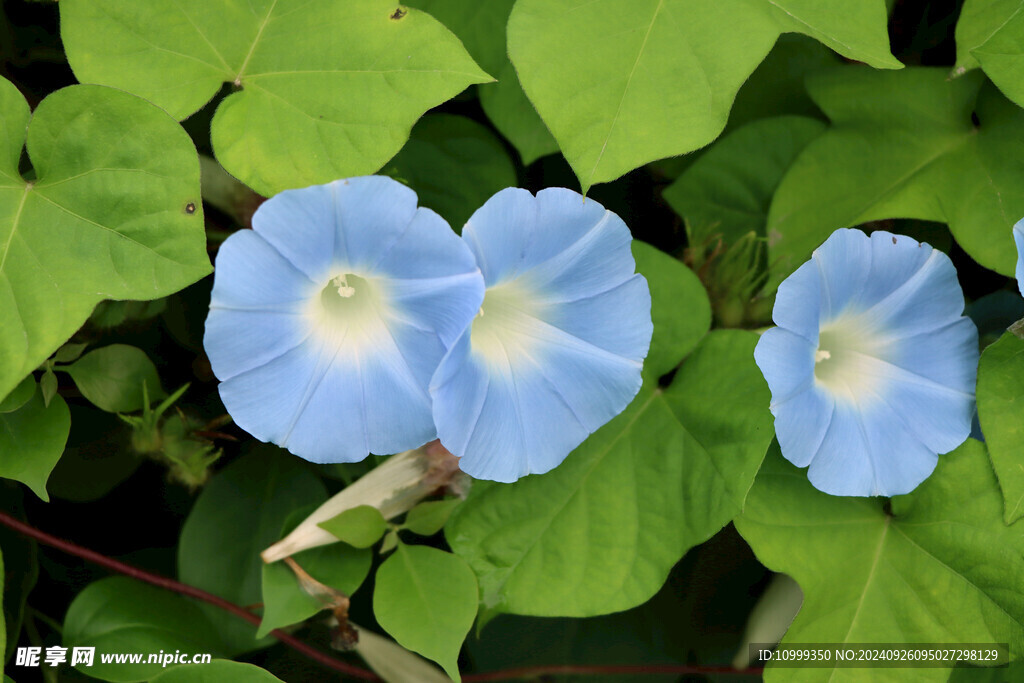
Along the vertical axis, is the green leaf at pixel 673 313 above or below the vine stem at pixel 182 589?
above

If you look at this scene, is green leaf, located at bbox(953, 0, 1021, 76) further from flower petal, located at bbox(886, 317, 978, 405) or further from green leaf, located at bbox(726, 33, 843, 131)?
flower petal, located at bbox(886, 317, 978, 405)

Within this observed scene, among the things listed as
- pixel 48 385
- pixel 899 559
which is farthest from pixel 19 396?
pixel 899 559

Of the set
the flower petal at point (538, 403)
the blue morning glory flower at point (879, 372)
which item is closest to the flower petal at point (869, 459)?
the blue morning glory flower at point (879, 372)

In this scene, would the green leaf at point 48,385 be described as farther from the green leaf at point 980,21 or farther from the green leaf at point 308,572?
the green leaf at point 980,21

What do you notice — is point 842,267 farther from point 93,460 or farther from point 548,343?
point 93,460

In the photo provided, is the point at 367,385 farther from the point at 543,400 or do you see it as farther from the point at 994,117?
the point at 994,117
